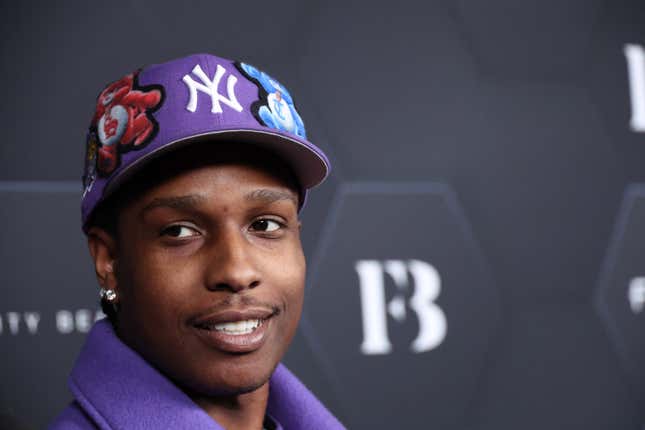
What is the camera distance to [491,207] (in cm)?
135

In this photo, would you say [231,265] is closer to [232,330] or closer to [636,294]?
[232,330]

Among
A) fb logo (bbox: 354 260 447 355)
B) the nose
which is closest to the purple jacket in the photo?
the nose

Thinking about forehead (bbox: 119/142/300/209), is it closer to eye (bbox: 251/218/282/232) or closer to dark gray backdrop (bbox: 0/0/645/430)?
eye (bbox: 251/218/282/232)

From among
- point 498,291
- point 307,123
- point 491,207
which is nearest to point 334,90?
point 307,123

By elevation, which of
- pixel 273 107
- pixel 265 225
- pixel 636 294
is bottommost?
pixel 265 225

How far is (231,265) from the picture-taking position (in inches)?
25.7

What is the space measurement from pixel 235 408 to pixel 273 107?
296mm

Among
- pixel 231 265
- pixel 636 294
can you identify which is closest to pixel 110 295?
pixel 231 265

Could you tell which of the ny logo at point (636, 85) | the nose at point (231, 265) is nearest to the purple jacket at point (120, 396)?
the nose at point (231, 265)

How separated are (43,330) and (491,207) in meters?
0.77

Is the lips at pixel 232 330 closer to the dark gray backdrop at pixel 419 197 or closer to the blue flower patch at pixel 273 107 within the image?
the blue flower patch at pixel 273 107

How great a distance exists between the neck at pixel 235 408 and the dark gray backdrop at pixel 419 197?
47cm

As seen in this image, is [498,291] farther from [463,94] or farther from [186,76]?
[186,76]

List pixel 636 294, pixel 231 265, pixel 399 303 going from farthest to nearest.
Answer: pixel 636 294
pixel 399 303
pixel 231 265
